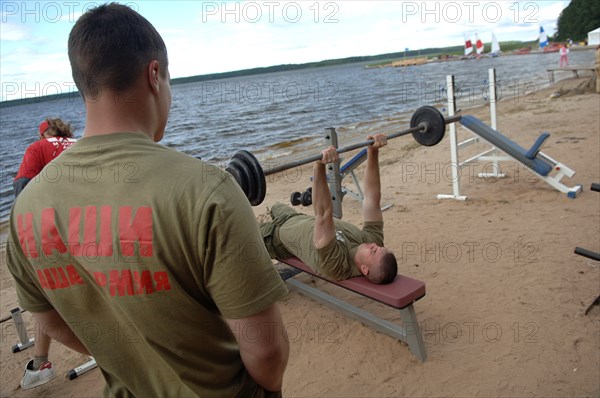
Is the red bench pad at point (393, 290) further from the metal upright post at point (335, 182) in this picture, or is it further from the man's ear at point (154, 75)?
the man's ear at point (154, 75)

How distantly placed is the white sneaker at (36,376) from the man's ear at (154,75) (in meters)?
3.15

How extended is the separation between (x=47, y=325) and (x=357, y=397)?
2.09 m

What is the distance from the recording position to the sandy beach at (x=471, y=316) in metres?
2.87

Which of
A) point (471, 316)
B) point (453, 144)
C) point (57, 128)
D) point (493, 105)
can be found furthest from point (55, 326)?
point (493, 105)

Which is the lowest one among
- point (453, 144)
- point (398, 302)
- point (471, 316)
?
point (471, 316)

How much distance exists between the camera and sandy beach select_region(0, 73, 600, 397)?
2.87 meters

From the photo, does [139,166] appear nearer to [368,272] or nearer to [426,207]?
[368,272]

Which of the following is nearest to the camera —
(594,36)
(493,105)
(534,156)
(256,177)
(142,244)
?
(142,244)

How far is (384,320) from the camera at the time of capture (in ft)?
11.1

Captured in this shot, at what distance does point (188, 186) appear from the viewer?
2.94ft

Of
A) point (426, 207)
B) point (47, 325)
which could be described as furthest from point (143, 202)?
point (426, 207)

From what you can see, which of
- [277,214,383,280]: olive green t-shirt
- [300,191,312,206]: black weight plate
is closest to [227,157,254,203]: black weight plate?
[277,214,383,280]: olive green t-shirt

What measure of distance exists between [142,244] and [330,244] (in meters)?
2.41

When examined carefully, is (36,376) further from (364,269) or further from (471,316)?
(471,316)
